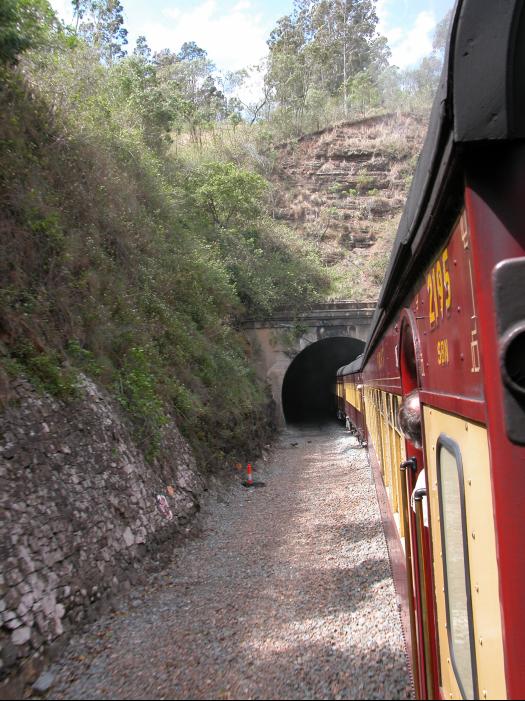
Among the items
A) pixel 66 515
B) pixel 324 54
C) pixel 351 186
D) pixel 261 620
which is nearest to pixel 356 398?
pixel 261 620

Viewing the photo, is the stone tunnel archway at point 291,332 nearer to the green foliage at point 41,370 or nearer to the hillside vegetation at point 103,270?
the hillside vegetation at point 103,270

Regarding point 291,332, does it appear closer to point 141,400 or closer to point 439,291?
point 141,400

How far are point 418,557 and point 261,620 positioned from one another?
8.35 ft

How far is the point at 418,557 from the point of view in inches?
113

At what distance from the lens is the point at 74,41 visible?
12445mm

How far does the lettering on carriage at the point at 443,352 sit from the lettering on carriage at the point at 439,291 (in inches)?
2.9

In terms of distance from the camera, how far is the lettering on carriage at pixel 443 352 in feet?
5.67

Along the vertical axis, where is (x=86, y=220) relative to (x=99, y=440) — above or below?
above

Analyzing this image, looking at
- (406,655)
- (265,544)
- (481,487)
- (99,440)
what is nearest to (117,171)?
(99,440)

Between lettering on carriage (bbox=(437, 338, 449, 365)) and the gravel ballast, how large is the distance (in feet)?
4.52

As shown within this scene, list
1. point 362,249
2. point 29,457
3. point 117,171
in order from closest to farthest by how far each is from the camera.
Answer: point 29,457 < point 117,171 < point 362,249

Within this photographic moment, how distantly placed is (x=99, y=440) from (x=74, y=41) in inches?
398

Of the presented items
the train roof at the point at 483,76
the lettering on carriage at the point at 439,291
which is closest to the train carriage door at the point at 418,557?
the lettering on carriage at the point at 439,291

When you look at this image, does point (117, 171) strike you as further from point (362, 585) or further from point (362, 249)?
point (362, 249)
